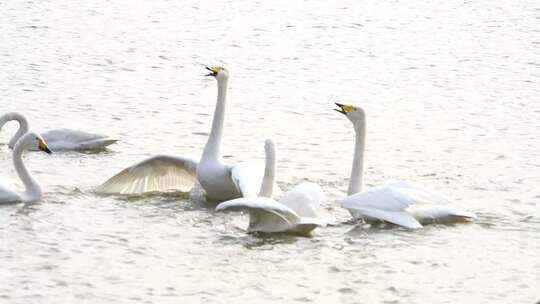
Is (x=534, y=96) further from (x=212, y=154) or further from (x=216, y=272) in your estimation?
(x=216, y=272)

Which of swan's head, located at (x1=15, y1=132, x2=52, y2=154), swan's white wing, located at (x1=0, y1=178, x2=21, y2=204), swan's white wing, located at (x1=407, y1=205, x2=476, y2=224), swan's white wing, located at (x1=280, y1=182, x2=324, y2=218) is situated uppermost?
swan's head, located at (x1=15, y1=132, x2=52, y2=154)

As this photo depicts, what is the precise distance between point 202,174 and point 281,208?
62.7 inches

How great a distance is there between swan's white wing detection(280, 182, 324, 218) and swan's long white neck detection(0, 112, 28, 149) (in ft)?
13.3

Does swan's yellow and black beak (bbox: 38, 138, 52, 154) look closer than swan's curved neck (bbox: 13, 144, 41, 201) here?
No

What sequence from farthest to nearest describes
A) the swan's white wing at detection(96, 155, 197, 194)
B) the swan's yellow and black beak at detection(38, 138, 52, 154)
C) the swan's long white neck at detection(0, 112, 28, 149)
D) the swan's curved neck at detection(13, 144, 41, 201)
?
1. the swan's long white neck at detection(0, 112, 28, 149)
2. the swan's yellow and black beak at detection(38, 138, 52, 154)
3. the swan's white wing at detection(96, 155, 197, 194)
4. the swan's curved neck at detection(13, 144, 41, 201)

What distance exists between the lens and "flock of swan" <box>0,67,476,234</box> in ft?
34.7

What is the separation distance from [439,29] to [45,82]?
7546mm

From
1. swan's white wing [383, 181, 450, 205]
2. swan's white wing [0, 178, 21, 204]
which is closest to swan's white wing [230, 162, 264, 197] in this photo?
swan's white wing [383, 181, 450, 205]

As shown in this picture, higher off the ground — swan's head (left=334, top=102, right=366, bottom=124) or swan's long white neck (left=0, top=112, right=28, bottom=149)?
swan's head (left=334, top=102, right=366, bottom=124)

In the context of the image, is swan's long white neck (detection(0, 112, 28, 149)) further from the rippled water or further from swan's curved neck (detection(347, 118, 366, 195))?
swan's curved neck (detection(347, 118, 366, 195))

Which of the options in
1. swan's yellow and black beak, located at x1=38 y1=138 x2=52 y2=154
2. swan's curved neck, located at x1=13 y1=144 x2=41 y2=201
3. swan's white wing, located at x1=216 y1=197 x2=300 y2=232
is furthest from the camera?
swan's yellow and black beak, located at x1=38 y1=138 x2=52 y2=154

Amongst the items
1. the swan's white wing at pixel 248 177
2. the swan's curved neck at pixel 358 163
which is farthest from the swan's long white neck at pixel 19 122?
the swan's curved neck at pixel 358 163

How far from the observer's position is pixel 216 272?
31.6 feet

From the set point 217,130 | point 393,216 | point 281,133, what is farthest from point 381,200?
point 281,133
